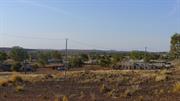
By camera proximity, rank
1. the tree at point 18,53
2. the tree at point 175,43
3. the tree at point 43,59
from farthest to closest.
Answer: the tree at point 18,53 → the tree at point 43,59 → the tree at point 175,43

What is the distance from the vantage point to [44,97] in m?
22.5

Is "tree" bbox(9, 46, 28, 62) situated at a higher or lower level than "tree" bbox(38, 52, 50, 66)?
higher

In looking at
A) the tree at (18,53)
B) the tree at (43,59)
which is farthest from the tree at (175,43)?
the tree at (18,53)

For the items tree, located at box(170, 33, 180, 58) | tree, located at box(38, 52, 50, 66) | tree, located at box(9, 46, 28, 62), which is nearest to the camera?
tree, located at box(170, 33, 180, 58)

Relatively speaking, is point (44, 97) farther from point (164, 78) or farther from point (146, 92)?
point (164, 78)

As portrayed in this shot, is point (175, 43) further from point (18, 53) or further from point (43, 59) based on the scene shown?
point (43, 59)

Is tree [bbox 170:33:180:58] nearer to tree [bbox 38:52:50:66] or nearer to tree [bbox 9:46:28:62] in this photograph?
tree [bbox 38:52:50:66]

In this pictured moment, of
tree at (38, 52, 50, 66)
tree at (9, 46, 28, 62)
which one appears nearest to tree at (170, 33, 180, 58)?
tree at (38, 52, 50, 66)

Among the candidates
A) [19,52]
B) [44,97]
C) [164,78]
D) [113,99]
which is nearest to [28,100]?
[44,97]

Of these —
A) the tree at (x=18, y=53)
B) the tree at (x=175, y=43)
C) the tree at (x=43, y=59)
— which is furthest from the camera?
the tree at (x=18, y=53)

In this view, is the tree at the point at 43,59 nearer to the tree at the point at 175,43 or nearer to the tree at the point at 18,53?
the tree at the point at 18,53

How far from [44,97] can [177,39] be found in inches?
2671

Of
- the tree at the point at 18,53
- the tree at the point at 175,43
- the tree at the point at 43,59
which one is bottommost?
the tree at the point at 43,59

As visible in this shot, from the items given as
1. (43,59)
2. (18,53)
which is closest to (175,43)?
(18,53)
